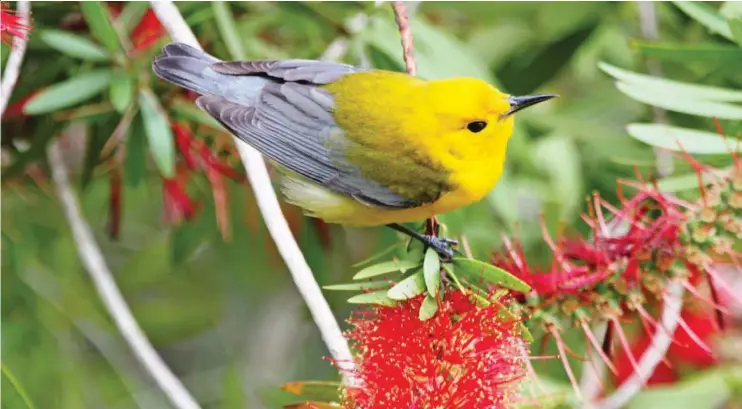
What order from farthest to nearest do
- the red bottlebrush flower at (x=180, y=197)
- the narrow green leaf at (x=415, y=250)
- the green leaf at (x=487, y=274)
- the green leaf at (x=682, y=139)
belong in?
the red bottlebrush flower at (x=180, y=197), the green leaf at (x=682, y=139), the narrow green leaf at (x=415, y=250), the green leaf at (x=487, y=274)

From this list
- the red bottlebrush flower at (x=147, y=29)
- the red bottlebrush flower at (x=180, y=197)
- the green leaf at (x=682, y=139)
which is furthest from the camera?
the red bottlebrush flower at (x=180, y=197)

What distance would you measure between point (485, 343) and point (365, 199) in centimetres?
56

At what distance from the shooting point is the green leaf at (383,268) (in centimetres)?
163

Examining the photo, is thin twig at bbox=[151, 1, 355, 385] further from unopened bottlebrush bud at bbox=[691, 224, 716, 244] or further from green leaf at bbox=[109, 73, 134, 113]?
unopened bottlebrush bud at bbox=[691, 224, 716, 244]

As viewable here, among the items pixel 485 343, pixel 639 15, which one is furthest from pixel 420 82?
pixel 639 15

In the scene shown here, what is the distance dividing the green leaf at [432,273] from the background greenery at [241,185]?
60 cm

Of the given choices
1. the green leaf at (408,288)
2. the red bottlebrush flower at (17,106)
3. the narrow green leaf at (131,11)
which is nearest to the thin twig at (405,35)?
the green leaf at (408,288)

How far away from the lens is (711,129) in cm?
239

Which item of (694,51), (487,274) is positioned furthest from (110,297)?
(694,51)

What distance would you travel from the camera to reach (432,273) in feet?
5.44

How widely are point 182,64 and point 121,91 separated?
0.60ft

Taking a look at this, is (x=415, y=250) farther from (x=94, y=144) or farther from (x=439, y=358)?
(x=94, y=144)

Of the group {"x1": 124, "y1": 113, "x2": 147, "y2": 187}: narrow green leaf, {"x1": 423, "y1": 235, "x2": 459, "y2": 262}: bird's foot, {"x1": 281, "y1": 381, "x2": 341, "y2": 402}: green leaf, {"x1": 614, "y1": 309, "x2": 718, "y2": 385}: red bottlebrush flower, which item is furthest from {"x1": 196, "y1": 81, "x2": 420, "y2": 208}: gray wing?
{"x1": 614, "y1": 309, "x2": 718, "y2": 385}: red bottlebrush flower

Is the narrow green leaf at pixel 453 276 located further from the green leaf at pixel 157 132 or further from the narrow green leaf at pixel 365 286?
the green leaf at pixel 157 132
